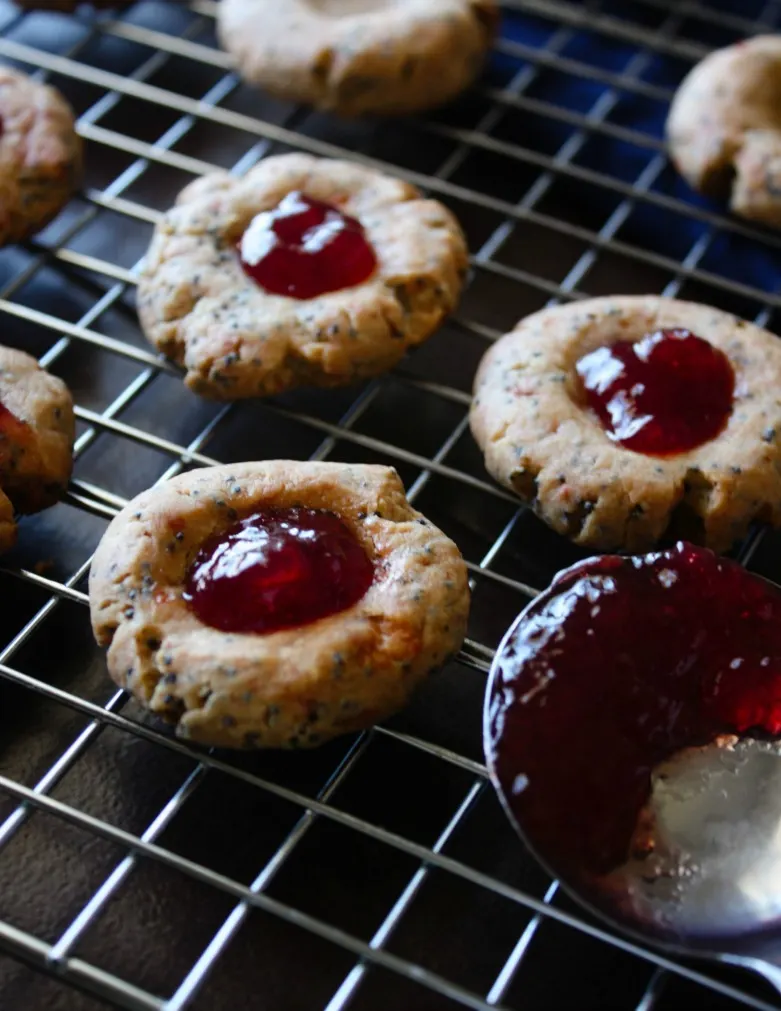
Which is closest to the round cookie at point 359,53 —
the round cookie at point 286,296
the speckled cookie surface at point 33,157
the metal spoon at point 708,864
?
the round cookie at point 286,296

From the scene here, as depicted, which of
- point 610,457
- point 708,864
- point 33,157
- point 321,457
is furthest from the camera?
point 33,157

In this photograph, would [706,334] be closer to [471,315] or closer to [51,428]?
[471,315]

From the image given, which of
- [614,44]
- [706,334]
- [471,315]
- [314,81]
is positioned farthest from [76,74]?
[706,334]

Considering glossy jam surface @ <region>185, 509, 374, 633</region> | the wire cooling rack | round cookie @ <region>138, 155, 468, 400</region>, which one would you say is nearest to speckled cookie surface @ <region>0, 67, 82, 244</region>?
the wire cooling rack

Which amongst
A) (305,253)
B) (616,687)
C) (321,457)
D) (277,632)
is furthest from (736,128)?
(277,632)

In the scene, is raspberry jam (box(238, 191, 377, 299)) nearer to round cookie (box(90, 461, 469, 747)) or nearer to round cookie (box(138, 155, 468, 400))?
round cookie (box(138, 155, 468, 400))

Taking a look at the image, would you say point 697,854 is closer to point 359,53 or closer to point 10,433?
point 10,433
